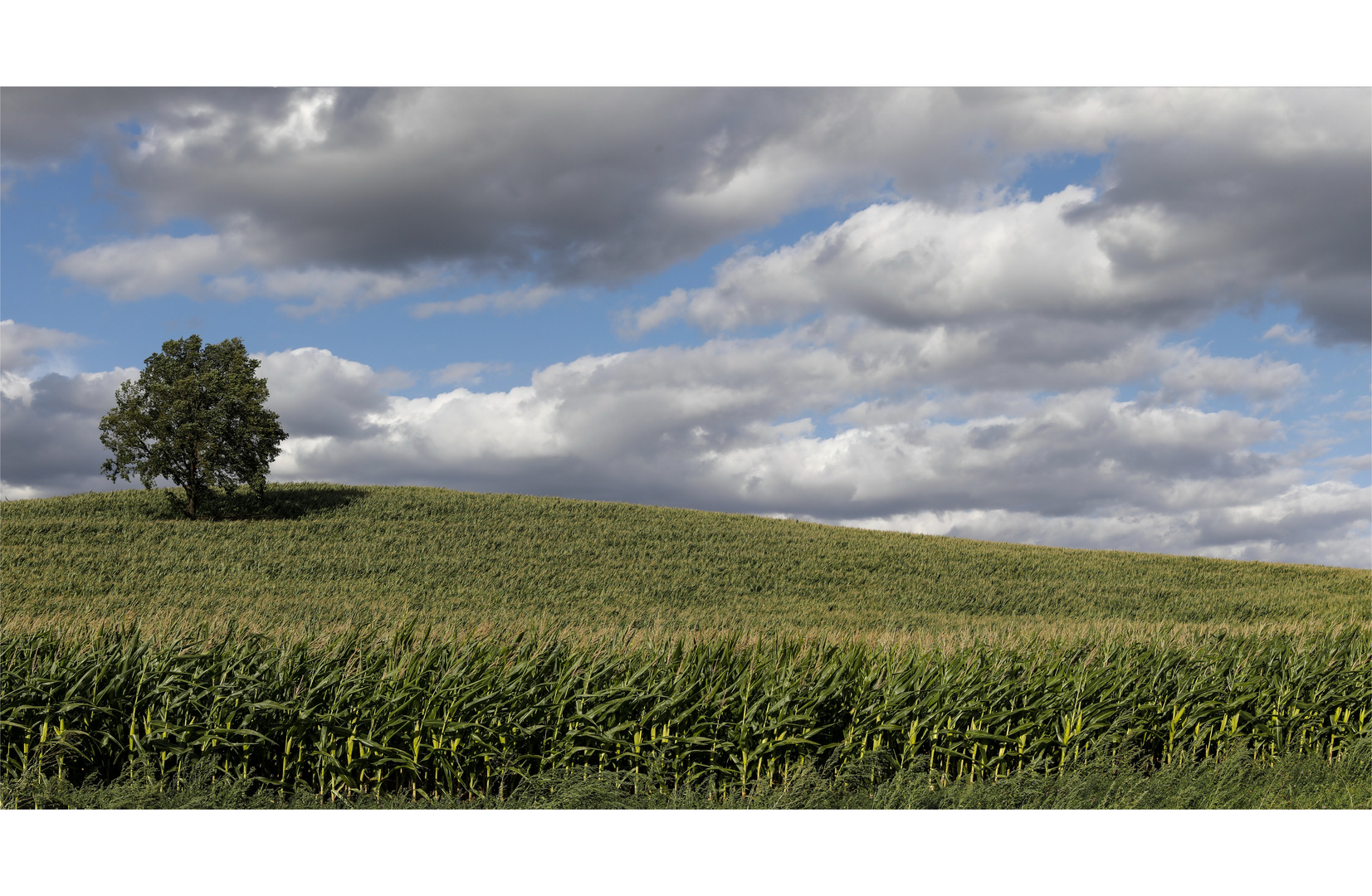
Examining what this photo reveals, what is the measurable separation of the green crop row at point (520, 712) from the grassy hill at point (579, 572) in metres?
7.09

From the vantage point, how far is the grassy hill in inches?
969

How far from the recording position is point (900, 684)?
28.5ft

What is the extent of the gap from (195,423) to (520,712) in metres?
41.1

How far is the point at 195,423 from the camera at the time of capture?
4041cm

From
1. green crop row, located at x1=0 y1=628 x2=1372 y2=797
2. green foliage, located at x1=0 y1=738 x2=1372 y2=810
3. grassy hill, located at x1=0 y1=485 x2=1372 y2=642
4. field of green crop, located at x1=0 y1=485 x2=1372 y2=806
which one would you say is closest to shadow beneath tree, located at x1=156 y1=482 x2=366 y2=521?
grassy hill, located at x1=0 y1=485 x2=1372 y2=642

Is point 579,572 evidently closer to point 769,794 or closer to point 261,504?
point 261,504

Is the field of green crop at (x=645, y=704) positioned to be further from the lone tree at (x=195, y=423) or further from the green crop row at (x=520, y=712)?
the lone tree at (x=195, y=423)

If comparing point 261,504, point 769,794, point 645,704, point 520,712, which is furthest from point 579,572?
point 769,794

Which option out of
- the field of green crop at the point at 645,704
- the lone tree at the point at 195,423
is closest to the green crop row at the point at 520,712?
the field of green crop at the point at 645,704

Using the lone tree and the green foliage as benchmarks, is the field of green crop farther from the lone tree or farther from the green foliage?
the lone tree

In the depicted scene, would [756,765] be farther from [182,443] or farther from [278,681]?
[182,443]

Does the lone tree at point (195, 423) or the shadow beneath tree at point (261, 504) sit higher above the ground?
the lone tree at point (195, 423)

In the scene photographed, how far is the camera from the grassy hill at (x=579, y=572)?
80.7 feet

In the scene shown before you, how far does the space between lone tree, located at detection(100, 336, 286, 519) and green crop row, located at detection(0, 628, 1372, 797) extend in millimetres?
37419
